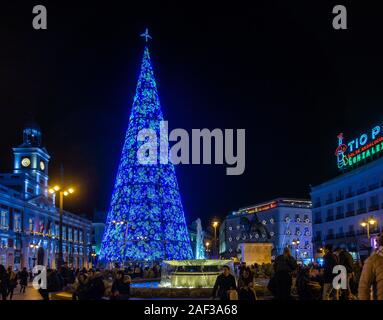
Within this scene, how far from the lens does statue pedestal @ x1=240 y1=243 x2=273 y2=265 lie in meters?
37.7

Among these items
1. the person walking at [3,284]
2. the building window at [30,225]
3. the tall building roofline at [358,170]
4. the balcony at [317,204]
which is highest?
the tall building roofline at [358,170]

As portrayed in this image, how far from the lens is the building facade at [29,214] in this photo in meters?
68.4

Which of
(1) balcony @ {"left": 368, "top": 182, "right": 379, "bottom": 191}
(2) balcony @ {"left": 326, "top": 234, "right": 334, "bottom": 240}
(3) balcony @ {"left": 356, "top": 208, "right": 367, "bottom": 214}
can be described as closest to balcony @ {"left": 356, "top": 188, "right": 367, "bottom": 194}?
(1) balcony @ {"left": 368, "top": 182, "right": 379, "bottom": 191}

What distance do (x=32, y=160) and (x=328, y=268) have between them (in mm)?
75375

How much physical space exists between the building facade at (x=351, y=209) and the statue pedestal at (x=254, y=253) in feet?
55.9

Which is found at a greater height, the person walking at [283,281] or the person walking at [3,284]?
the person walking at [283,281]

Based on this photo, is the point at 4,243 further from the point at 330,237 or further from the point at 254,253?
the point at 330,237

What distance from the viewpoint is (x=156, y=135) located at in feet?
143

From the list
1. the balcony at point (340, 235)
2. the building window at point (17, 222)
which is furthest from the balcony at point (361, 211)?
the building window at point (17, 222)

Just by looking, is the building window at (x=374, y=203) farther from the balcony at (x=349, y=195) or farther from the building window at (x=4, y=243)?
the building window at (x=4, y=243)

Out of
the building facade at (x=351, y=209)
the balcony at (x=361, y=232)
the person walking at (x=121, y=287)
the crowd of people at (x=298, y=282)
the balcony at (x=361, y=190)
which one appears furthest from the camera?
the balcony at (x=361, y=190)
